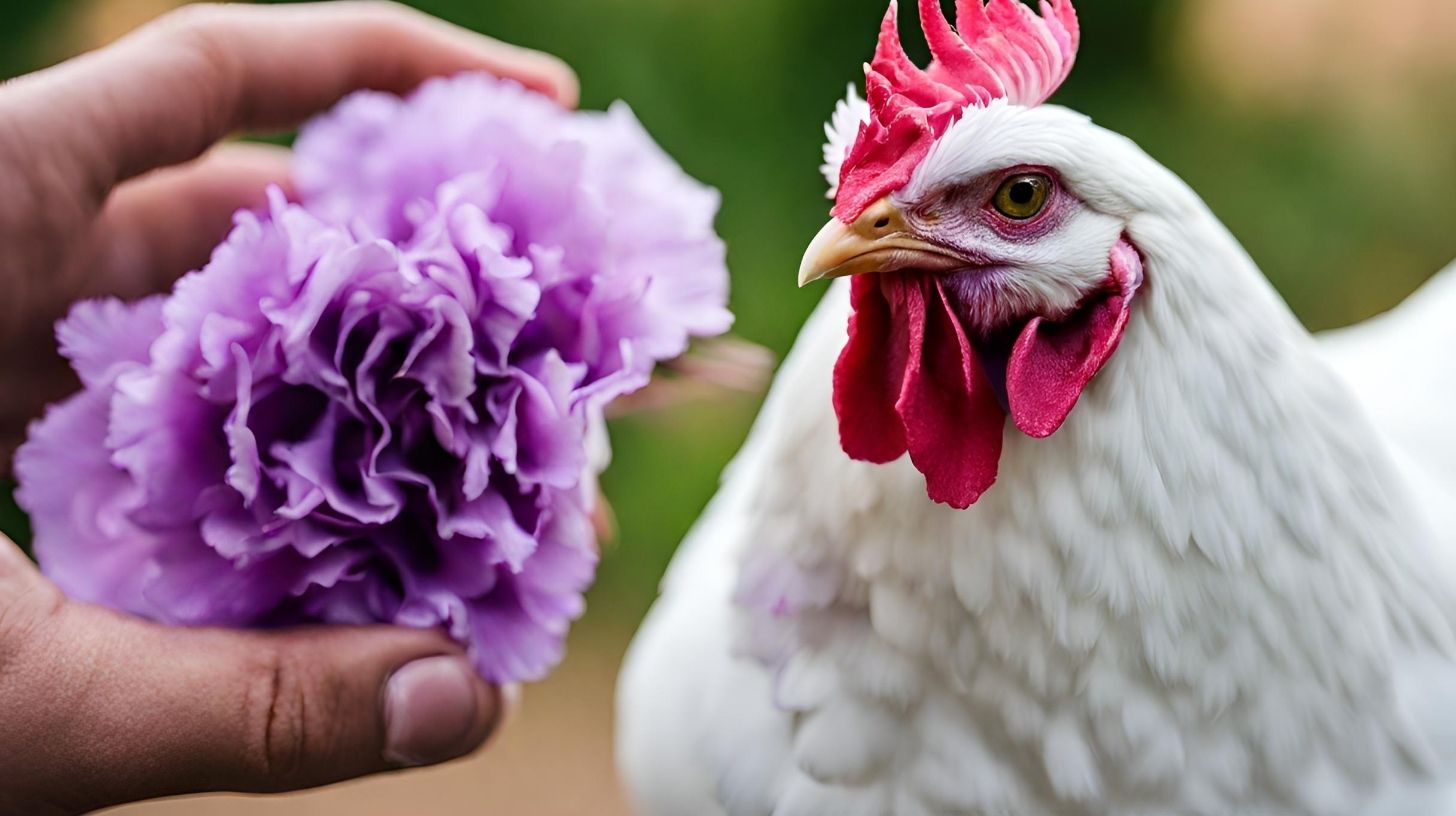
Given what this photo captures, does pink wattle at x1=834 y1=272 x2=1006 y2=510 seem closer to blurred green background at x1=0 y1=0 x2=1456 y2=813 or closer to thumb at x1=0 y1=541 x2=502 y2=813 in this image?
thumb at x1=0 y1=541 x2=502 y2=813

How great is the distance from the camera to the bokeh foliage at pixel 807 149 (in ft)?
6.49

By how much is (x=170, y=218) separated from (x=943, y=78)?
28.3 inches

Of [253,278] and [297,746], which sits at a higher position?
[253,278]

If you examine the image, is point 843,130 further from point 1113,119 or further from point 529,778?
point 1113,119

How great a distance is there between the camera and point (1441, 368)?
1146mm

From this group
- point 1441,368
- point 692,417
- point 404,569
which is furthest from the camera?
point 692,417

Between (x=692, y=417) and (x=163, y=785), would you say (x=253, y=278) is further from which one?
(x=692, y=417)

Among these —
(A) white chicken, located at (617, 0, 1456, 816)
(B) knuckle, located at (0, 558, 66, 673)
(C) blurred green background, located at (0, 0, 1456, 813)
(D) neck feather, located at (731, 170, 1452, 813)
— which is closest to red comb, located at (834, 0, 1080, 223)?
→ (A) white chicken, located at (617, 0, 1456, 816)

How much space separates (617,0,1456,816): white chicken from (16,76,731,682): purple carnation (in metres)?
0.14

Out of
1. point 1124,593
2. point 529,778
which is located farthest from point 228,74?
point 529,778

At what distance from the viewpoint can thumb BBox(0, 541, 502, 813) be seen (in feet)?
2.57

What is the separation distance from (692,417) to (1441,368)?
1085mm

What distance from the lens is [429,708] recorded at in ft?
2.70

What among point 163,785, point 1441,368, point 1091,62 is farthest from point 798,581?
point 1091,62
